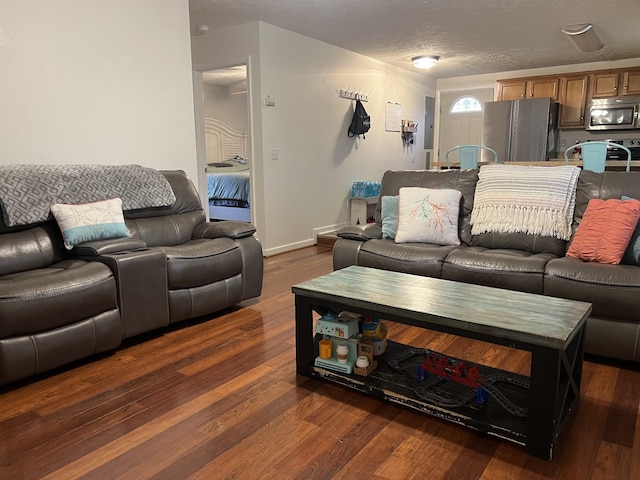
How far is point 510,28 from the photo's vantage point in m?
5.12

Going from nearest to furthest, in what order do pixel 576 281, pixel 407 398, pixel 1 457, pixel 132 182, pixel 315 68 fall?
pixel 1 457 < pixel 407 398 < pixel 576 281 < pixel 132 182 < pixel 315 68

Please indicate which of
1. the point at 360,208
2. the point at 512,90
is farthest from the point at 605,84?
the point at 360,208

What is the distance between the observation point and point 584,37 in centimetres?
535

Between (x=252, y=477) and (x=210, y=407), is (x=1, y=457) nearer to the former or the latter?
(x=210, y=407)

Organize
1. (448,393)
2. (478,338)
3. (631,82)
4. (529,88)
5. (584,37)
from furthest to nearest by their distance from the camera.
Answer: (529,88) → (631,82) → (584,37) → (448,393) → (478,338)

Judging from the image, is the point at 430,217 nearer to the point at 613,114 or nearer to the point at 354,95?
the point at 354,95

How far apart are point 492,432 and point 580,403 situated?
0.58m

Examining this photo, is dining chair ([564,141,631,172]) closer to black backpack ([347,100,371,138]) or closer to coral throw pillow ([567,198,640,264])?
coral throw pillow ([567,198,640,264])

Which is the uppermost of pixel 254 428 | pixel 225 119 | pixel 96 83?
pixel 225 119

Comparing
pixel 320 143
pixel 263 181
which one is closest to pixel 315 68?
pixel 320 143

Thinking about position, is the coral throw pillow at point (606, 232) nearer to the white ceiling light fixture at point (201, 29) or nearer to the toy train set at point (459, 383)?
the toy train set at point (459, 383)

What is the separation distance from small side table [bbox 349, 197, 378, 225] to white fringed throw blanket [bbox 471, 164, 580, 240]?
293 centimetres

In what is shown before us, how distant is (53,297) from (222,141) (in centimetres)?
705

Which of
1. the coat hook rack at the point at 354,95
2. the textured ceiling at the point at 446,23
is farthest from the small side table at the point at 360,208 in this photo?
the textured ceiling at the point at 446,23
